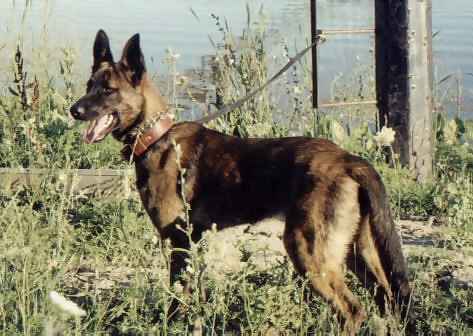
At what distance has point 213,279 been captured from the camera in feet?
12.7

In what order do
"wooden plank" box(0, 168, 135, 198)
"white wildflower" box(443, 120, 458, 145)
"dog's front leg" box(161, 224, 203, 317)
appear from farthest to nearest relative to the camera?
"white wildflower" box(443, 120, 458, 145)
"wooden plank" box(0, 168, 135, 198)
"dog's front leg" box(161, 224, 203, 317)

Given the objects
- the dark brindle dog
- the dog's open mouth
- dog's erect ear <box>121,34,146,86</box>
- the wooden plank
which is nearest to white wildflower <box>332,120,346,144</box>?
the wooden plank

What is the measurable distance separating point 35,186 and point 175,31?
11.0 m

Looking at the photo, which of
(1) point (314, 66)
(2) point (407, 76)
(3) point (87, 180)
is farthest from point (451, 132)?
(3) point (87, 180)

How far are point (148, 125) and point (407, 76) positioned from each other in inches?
103

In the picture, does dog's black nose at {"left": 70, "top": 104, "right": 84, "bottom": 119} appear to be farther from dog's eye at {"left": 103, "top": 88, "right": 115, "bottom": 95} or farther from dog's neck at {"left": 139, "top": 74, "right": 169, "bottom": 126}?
dog's neck at {"left": 139, "top": 74, "right": 169, "bottom": 126}

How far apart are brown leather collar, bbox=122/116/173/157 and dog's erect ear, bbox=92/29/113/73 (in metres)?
0.55

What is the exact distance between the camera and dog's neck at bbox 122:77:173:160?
4449 millimetres

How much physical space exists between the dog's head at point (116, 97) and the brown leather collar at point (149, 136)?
0.40ft

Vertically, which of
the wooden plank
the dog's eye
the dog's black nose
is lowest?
the wooden plank

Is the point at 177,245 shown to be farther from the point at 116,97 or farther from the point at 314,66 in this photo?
the point at 314,66

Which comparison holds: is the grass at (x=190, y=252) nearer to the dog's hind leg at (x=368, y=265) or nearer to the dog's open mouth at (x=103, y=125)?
the dog's hind leg at (x=368, y=265)

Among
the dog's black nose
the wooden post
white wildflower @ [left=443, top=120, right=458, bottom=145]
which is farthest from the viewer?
white wildflower @ [left=443, top=120, right=458, bottom=145]

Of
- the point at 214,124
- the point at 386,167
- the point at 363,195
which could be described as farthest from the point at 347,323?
the point at 214,124
